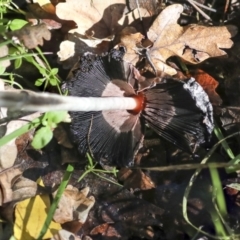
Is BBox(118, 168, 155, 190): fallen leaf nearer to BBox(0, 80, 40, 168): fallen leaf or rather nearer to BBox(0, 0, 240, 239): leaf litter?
BBox(0, 0, 240, 239): leaf litter

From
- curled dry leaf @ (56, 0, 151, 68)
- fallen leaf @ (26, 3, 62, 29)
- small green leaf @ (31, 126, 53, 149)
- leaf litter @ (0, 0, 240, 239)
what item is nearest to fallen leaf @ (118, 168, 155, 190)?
leaf litter @ (0, 0, 240, 239)

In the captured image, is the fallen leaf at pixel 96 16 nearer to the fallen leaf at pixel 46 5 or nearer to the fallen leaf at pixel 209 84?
the fallen leaf at pixel 46 5

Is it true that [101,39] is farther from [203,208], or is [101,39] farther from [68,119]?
[203,208]

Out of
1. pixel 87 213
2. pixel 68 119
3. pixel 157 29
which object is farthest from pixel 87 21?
pixel 87 213

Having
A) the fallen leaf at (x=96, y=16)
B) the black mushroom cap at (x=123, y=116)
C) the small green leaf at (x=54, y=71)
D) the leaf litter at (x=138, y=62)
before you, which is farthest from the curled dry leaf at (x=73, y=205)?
the fallen leaf at (x=96, y=16)

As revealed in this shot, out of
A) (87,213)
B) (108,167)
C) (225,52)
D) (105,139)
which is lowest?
(87,213)

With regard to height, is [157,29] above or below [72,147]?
above

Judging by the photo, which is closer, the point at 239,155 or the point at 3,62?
the point at 239,155
